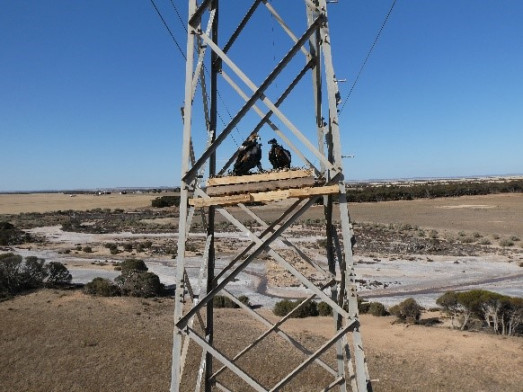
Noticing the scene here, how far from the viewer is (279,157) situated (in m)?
5.86

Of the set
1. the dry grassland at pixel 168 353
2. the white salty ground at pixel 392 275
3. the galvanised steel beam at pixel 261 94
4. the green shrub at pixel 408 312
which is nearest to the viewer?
the galvanised steel beam at pixel 261 94

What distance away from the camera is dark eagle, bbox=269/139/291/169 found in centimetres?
582

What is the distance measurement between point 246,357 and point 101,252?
2902cm

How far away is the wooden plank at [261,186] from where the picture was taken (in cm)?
494

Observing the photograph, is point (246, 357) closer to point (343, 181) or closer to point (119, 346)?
point (119, 346)

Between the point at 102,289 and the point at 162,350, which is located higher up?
the point at 102,289

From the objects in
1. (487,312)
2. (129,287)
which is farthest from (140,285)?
(487,312)

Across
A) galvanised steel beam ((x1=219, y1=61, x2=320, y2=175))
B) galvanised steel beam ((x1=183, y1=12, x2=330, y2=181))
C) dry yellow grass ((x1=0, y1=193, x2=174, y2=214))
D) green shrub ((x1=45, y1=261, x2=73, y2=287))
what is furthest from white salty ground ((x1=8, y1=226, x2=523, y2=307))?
dry yellow grass ((x1=0, y1=193, x2=174, y2=214))

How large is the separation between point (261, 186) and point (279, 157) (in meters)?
0.96

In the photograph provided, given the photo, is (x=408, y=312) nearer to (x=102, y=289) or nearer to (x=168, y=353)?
(x=168, y=353)

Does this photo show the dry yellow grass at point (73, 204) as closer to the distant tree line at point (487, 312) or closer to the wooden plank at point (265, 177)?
the distant tree line at point (487, 312)

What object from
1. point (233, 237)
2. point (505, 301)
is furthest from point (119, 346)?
point (233, 237)

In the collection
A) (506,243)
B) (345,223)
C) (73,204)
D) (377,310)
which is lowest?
(506,243)

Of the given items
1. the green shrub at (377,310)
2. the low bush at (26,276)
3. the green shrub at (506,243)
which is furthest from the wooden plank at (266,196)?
the green shrub at (506,243)
